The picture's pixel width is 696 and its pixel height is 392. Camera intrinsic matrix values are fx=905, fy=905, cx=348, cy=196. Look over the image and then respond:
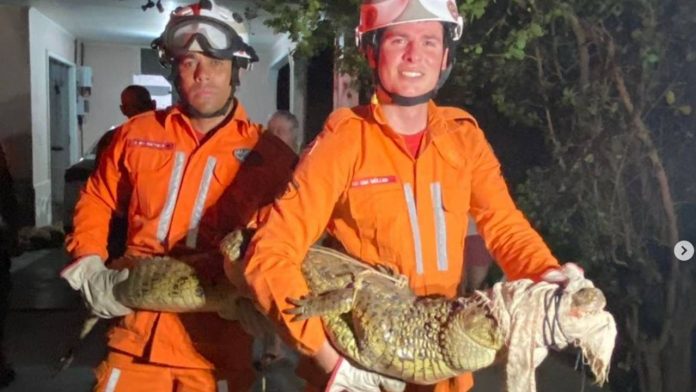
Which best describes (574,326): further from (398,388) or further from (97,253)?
(97,253)

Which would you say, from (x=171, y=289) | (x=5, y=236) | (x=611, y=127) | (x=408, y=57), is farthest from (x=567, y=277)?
(x=5, y=236)

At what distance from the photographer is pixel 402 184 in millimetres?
2295

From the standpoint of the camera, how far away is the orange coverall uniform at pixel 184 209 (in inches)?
110

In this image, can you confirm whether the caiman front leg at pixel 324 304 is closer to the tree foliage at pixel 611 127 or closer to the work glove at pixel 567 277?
the work glove at pixel 567 277

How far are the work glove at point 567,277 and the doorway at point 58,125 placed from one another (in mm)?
12473

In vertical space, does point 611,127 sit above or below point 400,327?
above

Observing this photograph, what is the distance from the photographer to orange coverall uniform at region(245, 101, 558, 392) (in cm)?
220

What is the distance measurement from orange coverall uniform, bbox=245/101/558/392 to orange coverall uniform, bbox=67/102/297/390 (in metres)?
0.57

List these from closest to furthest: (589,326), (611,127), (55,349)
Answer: (589,326) < (611,127) < (55,349)

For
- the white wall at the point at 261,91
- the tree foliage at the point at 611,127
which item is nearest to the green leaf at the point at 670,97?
Answer: the tree foliage at the point at 611,127

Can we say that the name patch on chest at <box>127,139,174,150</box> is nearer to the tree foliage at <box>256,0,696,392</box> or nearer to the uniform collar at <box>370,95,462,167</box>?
the uniform collar at <box>370,95,462,167</box>

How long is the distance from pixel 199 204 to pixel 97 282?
Answer: 389 mm

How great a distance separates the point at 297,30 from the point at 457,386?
280cm

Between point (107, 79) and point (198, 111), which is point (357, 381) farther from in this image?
point (107, 79)
